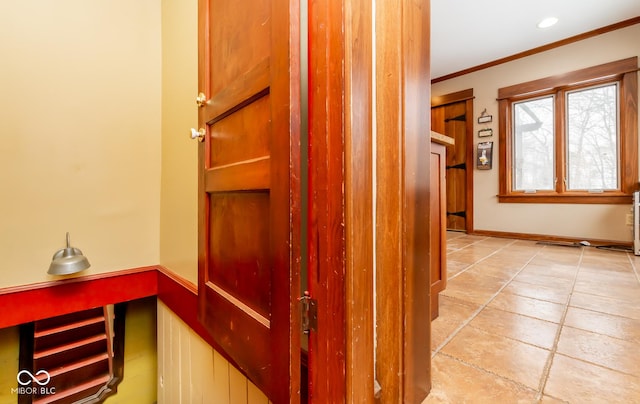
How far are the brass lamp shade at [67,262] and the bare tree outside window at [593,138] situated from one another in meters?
4.91

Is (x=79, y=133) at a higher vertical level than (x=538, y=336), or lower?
higher

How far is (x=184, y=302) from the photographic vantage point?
154 cm

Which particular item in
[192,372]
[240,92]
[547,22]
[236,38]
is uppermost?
[547,22]

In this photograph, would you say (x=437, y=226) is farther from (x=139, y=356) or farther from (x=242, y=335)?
(x=139, y=356)

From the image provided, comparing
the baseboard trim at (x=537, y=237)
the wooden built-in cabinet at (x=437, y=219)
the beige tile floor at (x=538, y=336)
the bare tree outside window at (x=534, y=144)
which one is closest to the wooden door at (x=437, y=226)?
the wooden built-in cabinet at (x=437, y=219)

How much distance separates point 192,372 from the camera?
4.98 feet

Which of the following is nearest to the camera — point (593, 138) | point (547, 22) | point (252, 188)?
point (252, 188)

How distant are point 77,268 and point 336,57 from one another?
1.76 meters

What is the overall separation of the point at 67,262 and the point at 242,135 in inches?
53.8

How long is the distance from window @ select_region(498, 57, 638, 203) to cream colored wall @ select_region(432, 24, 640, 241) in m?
0.10

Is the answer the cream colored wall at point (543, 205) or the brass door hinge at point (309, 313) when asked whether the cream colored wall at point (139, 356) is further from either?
the cream colored wall at point (543, 205)

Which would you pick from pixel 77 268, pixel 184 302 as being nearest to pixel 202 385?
pixel 184 302

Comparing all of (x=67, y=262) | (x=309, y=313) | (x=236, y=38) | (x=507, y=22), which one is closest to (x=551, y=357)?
(x=309, y=313)
